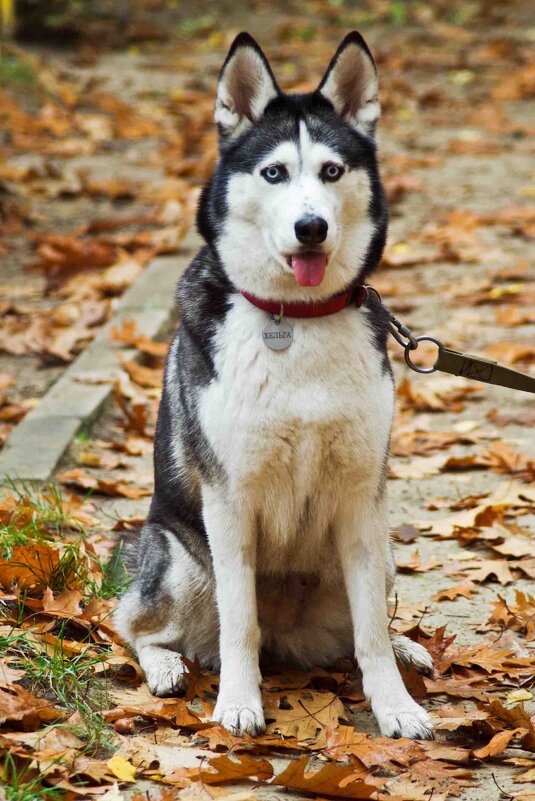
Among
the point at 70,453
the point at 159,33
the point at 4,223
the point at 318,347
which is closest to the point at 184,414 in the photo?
the point at 318,347

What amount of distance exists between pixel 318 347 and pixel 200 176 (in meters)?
6.96

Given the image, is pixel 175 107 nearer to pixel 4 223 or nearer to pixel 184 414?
pixel 4 223

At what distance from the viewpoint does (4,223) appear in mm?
→ 8367

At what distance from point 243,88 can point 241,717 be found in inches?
71.1

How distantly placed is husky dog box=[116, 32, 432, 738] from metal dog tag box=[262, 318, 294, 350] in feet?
0.04

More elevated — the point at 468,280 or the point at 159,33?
the point at 159,33

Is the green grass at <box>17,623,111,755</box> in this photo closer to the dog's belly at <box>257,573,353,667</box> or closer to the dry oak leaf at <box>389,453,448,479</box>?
the dog's belly at <box>257,573,353,667</box>

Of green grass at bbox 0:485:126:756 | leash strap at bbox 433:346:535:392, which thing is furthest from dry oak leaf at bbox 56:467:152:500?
leash strap at bbox 433:346:535:392

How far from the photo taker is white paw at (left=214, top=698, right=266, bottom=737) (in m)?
2.95

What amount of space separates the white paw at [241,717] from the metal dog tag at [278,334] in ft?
3.33

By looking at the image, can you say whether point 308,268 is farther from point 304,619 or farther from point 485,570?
point 485,570

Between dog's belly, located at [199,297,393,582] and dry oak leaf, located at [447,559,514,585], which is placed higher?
dog's belly, located at [199,297,393,582]

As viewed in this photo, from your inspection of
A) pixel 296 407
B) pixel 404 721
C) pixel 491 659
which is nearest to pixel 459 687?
pixel 491 659

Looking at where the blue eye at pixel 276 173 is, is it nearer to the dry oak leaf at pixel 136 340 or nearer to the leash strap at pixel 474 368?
the leash strap at pixel 474 368
